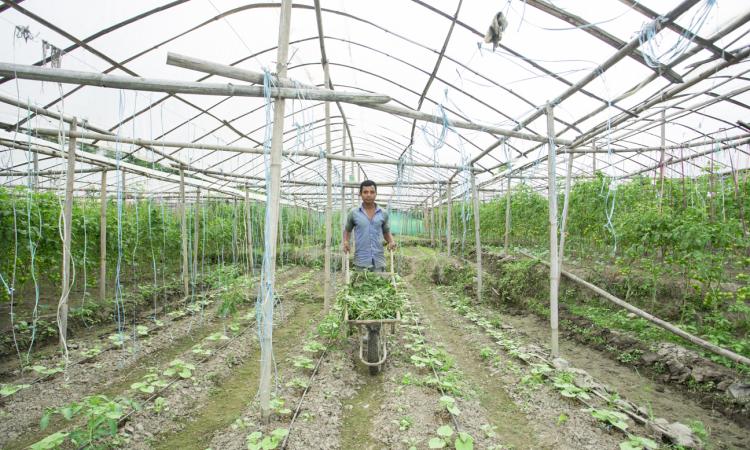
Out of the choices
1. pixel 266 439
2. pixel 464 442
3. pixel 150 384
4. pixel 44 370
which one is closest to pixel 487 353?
pixel 464 442

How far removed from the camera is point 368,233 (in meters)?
5.46

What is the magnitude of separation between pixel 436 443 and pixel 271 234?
2.21 m

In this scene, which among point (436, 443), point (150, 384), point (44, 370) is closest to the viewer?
point (436, 443)

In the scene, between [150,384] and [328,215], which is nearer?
[150,384]

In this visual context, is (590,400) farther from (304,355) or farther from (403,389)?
(304,355)

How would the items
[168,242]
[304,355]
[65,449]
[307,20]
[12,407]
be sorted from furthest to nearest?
[168,242]
[307,20]
[304,355]
[12,407]
[65,449]

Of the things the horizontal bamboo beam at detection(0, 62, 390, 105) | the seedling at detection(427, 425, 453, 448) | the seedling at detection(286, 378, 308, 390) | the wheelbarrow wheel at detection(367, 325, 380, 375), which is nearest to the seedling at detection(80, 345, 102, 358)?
the seedling at detection(286, 378, 308, 390)

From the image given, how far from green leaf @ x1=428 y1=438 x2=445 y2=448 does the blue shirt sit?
9.79ft

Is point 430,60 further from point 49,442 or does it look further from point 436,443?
point 49,442

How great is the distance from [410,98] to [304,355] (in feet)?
17.5

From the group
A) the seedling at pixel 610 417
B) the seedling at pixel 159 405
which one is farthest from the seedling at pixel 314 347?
the seedling at pixel 610 417

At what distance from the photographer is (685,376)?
430cm

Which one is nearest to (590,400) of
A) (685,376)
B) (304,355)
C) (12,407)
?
(685,376)

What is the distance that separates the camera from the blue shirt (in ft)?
17.9
